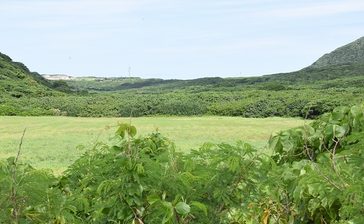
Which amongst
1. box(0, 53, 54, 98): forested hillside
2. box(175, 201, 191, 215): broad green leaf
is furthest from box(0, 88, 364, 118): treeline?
box(175, 201, 191, 215): broad green leaf

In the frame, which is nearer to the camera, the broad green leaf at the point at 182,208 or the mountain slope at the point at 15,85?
the broad green leaf at the point at 182,208

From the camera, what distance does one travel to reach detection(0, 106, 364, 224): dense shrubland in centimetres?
333

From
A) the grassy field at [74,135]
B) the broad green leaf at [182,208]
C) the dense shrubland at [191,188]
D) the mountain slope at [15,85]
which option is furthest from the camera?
the mountain slope at [15,85]

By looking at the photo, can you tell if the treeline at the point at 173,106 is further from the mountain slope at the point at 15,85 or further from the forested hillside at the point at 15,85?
the forested hillside at the point at 15,85

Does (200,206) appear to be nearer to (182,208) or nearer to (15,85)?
(182,208)

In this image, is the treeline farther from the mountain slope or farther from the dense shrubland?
→ the dense shrubland

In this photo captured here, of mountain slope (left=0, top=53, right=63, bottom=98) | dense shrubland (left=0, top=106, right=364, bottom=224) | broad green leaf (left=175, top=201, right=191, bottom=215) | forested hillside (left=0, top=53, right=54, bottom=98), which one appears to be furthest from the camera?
forested hillside (left=0, top=53, right=54, bottom=98)

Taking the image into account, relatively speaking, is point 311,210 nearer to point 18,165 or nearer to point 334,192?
point 334,192

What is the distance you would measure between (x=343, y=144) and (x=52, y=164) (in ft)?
69.0

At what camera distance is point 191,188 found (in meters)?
3.48

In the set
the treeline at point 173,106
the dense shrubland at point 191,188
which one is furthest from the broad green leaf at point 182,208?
the treeline at point 173,106

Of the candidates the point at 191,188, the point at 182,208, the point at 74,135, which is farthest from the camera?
the point at 74,135

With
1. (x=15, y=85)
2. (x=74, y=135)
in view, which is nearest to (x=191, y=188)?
(x=74, y=135)

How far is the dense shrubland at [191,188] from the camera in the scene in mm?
3326
